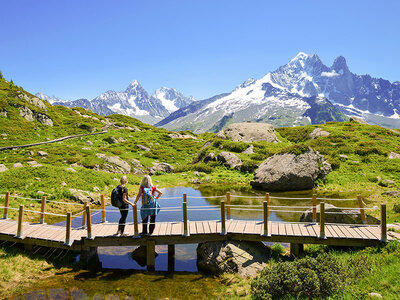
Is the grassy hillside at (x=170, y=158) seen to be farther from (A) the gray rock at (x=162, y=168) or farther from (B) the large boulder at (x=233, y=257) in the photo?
(B) the large boulder at (x=233, y=257)

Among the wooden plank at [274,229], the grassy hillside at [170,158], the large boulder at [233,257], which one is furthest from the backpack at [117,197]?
the grassy hillside at [170,158]

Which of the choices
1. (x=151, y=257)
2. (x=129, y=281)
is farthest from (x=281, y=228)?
(x=129, y=281)

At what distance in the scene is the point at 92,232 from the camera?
1577 centimetres

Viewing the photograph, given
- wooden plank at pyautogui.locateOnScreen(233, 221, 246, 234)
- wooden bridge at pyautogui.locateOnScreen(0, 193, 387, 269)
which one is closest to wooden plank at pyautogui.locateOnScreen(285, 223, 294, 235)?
wooden bridge at pyautogui.locateOnScreen(0, 193, 387, 269)

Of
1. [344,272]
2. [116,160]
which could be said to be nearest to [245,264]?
[344,272]

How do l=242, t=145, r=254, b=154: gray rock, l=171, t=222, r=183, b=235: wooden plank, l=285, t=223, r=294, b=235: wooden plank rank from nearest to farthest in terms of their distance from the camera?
l=285, t=223, r=294, b=235: wooden plank
l=171, t=222, r=183, b=235: wooden plank
l=242, t=145, r=254, b=154: gray rock

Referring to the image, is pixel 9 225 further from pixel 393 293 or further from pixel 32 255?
pixel 393 293

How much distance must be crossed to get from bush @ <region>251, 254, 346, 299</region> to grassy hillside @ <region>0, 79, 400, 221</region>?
1028 centimetres

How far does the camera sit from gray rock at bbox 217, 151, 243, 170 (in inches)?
1745

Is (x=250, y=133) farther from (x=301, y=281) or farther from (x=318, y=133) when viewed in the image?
(x=301, y=281)

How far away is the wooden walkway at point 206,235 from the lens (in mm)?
14414

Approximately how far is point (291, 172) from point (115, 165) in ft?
87.3

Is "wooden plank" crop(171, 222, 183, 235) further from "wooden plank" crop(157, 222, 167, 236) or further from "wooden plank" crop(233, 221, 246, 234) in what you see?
"wooden plank" crop(233, 221, 246, 234)

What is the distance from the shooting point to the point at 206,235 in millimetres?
15227
